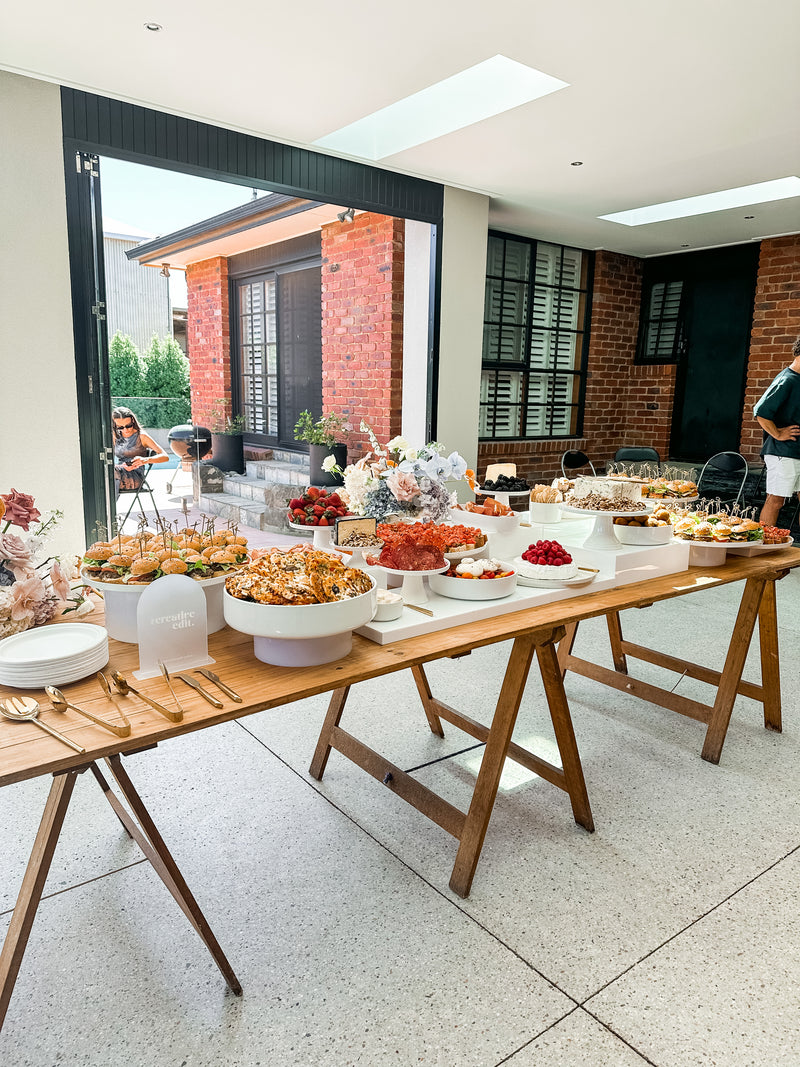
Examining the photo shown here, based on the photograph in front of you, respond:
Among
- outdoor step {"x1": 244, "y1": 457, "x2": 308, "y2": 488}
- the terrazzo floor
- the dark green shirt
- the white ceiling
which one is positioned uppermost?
the white ceiling

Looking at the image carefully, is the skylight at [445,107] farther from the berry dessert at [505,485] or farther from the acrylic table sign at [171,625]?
the acrylic table sign at [171,625]

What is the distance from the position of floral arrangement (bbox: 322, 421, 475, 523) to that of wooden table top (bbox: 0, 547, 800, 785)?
21.9 inches

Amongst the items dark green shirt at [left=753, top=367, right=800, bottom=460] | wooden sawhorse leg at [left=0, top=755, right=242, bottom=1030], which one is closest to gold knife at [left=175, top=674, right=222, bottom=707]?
wooden sawhorse leg at [left=0, top=755, right=242, bottom=1030]

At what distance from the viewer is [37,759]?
3.54ft

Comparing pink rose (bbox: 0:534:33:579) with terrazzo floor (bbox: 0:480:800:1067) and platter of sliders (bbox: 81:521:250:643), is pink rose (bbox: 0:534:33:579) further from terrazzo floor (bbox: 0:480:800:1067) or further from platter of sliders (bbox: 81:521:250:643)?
terrazzo floor (bbox: 0:480:800:1067)

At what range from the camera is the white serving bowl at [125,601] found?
59.4 inches

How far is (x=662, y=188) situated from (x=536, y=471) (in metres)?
2.97

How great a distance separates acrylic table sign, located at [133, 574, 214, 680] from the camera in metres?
1.38

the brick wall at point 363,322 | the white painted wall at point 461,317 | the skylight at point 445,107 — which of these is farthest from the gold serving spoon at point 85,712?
the brick wall at point 363,322

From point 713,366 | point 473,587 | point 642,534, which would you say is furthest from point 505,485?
point 713,366

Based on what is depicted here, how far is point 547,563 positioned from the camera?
2072 mm

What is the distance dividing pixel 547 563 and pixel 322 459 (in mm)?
4669

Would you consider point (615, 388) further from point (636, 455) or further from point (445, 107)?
point (445, 107)

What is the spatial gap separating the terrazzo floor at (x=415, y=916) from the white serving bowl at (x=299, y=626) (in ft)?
2.41
